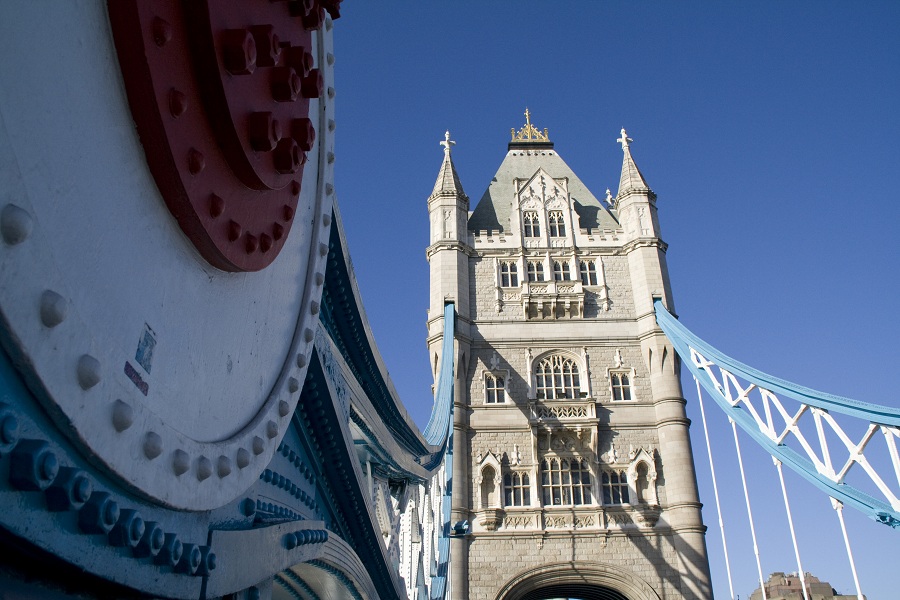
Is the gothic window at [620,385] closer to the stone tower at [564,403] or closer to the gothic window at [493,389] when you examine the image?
the stone tower at [564,403]

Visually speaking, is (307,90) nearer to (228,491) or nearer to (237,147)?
(237,147)

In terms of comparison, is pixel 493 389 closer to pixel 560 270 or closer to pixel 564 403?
pixel 564 403

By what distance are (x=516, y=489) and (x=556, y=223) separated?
30.2 ft

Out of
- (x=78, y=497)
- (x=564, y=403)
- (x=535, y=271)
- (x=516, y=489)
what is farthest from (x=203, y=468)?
(x=535, y=271)

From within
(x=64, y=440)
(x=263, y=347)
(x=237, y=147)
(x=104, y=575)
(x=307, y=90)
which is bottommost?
(x=104, y=575)

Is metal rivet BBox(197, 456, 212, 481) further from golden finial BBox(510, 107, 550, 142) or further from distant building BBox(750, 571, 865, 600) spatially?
distant building BBox(750, 571, 865, 600)

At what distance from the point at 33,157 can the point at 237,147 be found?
0.79m

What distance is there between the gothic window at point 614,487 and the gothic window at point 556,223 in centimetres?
803

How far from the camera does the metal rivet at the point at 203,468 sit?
2.06 meters

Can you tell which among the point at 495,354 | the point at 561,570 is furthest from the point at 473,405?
the point at 561,570

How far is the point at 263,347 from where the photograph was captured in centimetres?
277

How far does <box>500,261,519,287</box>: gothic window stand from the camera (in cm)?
2362

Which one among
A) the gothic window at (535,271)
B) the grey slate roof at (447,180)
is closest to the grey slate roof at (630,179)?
the gothic window at (535,271)

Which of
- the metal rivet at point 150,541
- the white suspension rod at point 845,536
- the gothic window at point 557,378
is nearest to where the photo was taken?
the metal rivet at point 150,541
